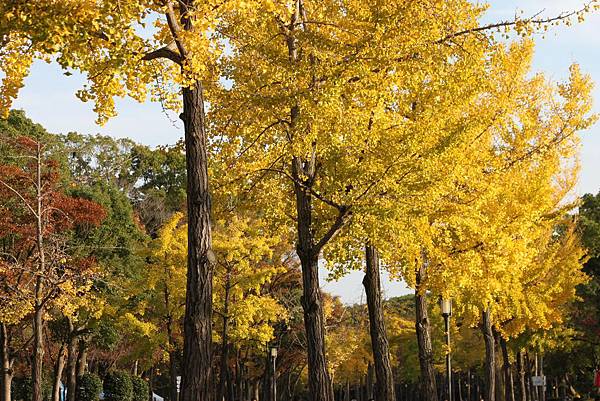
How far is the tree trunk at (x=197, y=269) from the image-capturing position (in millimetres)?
8992

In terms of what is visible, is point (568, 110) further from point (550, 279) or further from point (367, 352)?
point (367, 352)

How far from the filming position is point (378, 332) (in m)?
15.3

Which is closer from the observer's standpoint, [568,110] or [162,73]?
[162,73]

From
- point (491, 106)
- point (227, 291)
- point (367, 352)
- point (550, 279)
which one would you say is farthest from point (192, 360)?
point (367, 352)

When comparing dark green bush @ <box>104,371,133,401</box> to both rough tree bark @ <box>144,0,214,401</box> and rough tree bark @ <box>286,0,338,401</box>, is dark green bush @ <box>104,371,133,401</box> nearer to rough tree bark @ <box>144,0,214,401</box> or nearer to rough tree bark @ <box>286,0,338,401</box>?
rough tree bark @ <box>286,0,338,401</box>

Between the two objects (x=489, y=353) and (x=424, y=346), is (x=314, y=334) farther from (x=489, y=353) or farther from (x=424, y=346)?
(x=489, y=353)

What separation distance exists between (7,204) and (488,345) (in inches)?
720

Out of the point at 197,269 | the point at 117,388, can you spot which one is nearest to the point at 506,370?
the point at 117,388

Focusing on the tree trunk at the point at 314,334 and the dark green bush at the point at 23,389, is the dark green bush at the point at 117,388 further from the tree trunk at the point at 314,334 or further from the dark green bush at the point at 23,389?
the tree trunk at the point at 314,334

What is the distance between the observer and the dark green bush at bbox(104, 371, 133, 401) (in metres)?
32.6

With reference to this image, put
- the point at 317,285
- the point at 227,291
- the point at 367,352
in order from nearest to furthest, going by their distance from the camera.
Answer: the point at 317,285, the point at 227,291, the point at 367,352

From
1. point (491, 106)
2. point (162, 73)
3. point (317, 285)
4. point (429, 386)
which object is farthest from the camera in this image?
point (429, 386)

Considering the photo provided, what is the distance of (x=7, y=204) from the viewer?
2933 centimetres

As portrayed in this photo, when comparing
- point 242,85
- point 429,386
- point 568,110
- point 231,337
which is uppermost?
point 568,110
